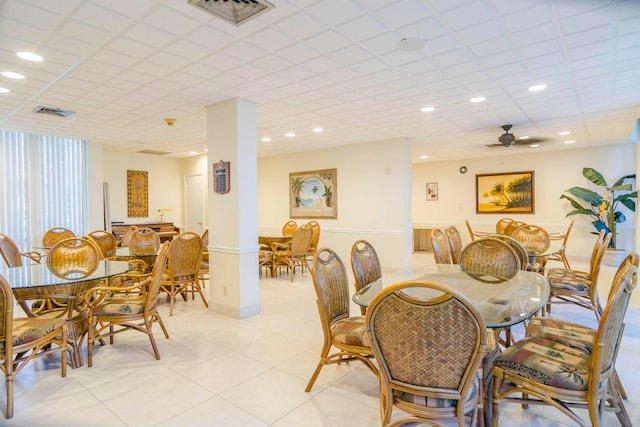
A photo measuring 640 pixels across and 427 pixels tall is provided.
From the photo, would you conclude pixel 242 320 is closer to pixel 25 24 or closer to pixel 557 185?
pixel 25 24

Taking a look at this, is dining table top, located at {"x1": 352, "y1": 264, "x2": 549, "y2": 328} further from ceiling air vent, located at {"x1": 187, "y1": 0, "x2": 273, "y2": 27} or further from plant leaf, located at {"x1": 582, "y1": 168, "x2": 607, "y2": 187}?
plant leaf, located at {"x1": 582, "y1": 168, "x2": 607, "y2": 187}

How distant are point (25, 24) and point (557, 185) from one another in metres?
→ 9.29

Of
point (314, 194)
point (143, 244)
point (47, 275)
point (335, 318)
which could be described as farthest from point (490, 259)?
point (314, 194)

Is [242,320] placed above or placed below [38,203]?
below

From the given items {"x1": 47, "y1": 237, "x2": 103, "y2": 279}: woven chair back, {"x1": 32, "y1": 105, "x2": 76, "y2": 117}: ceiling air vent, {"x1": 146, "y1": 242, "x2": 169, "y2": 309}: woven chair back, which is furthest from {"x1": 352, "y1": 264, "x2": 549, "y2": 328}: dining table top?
{"x1": 32, "y1": 105, "x2": 76, "y2": 117}: ceiling air vent

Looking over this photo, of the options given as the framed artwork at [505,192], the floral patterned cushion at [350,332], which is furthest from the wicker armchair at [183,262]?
the framed artwork at [505,192]

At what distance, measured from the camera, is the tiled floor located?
84.6 inches

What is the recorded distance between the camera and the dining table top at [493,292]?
1.91 m

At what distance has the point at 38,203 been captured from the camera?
638cm

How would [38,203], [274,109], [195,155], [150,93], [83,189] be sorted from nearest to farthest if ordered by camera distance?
[150,93] < [274,109] < [38,203] < [83,189] < [195,155]

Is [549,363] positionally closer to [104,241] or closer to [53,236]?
[104,241]

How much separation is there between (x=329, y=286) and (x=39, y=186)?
6.52 m

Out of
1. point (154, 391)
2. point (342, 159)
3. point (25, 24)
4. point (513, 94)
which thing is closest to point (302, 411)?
point (154, 391)

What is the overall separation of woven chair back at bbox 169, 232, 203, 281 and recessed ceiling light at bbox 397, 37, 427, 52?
10.3 ft
